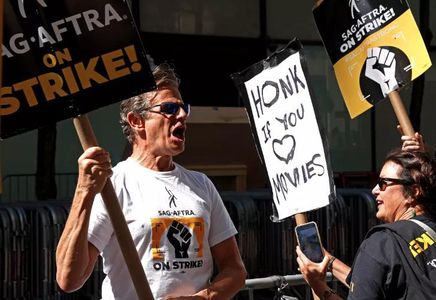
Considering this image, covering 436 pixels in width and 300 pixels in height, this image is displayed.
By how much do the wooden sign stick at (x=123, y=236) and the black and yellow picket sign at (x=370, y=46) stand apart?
2.04 m

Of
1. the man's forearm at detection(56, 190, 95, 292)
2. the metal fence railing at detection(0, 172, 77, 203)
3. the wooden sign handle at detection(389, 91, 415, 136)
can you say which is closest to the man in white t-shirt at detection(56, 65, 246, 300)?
the man's forearm at detection(56, 190, 95, 292)

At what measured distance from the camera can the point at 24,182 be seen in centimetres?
1088

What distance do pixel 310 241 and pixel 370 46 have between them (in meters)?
1.35

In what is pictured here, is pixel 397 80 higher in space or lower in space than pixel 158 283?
higher

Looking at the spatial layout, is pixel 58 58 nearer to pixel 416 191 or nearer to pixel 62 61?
pixel 62 61

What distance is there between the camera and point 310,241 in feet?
12.7

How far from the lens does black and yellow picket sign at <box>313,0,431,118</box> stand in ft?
15.3

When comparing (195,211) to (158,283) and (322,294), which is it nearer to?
(158,283)

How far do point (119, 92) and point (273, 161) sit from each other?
120 cm

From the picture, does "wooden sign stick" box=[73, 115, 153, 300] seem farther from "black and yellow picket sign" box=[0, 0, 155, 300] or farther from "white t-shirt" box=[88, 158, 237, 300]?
"white t-shirt" box=[88, 158, 237, 300]

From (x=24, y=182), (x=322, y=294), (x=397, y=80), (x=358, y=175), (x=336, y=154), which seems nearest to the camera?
(x=322, y=294)

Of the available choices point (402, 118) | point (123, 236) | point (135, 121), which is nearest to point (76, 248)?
point (123, 236)

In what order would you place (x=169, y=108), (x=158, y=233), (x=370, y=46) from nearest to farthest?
(x=158, y=233), (x=169, y=108), (x=370, y=46)

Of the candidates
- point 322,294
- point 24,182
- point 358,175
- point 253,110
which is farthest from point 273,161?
point 358,175
